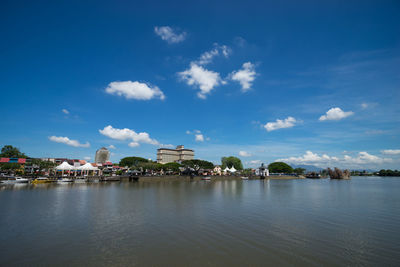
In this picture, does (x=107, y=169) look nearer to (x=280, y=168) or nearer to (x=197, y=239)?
(x=280, y=168)

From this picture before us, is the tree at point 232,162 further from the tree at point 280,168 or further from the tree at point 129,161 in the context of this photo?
the tree at point 129,161

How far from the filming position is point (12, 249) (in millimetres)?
11594

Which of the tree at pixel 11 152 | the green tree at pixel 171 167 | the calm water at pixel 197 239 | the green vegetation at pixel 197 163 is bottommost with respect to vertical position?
the calm water at pixel 197 239

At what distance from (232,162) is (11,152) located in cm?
13631

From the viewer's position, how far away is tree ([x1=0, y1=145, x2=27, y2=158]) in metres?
112

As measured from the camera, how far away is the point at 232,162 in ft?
513

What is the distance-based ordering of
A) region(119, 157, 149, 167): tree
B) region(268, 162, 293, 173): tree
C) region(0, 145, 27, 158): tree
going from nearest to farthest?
region(0, 145, 27, 158): tree → region(119, 157, 149, 167): tree → region(268, 162, 293, 173): tree

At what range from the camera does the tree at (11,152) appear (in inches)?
4409

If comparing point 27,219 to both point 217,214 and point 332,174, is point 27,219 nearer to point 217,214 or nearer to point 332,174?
point 217,214

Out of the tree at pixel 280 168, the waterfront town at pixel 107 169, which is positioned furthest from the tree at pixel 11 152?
the tree at pixel 280 168

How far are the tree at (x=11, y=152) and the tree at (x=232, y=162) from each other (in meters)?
125

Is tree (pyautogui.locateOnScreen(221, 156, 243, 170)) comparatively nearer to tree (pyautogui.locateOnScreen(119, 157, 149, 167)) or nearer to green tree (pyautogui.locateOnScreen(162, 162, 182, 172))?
green tree (pyautogui.locateOnScreen(162, 162, 182, 172))

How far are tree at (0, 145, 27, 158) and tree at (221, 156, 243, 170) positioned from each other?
125m

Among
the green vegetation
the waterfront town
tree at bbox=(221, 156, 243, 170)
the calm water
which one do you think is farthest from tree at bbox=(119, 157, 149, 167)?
the calm water
